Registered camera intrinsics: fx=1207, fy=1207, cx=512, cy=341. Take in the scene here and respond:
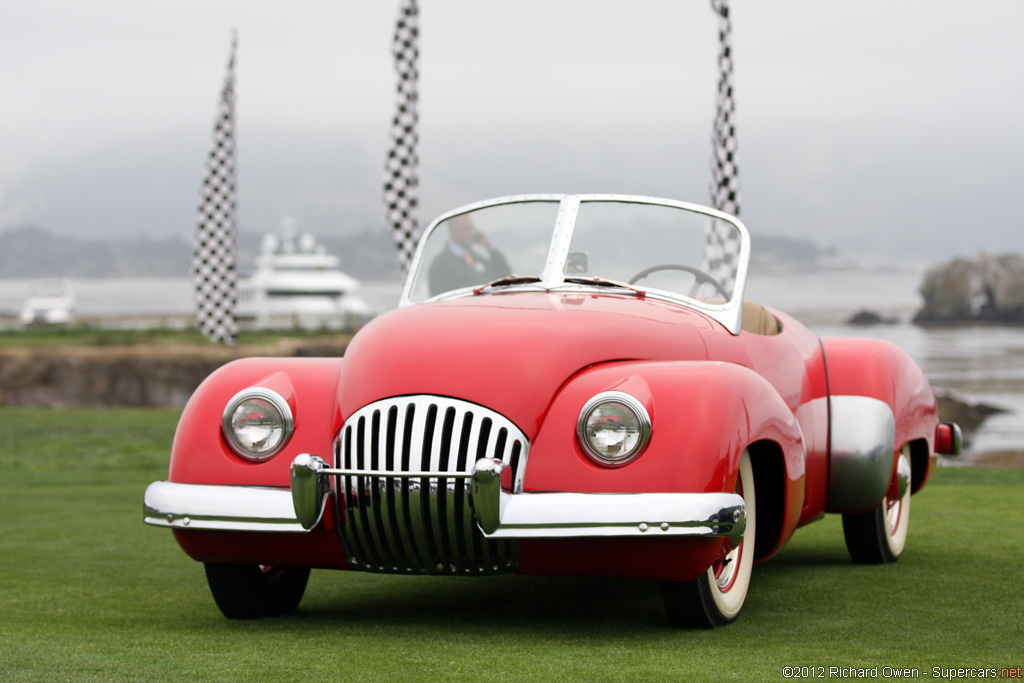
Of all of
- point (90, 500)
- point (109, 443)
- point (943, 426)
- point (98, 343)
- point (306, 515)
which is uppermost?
point (306, 515)

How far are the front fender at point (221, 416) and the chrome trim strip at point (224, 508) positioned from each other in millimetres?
69

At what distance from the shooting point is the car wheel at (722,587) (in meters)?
4.19

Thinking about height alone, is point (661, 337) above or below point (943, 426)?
above

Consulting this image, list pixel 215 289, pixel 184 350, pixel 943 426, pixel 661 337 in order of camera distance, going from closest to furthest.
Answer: pixel 661 337, pixel 943 426, pixel 215 289, pixel 184 350

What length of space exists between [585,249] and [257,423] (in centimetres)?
178

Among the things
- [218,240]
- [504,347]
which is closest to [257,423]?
[504,347]

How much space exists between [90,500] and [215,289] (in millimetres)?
14379

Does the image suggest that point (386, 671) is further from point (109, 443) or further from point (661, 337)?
point (109, 443)

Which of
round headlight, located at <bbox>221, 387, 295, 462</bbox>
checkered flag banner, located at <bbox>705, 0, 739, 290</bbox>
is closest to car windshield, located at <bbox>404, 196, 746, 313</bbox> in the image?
round headlight, located at <bbox>221, 387, 295, 462</bbox>

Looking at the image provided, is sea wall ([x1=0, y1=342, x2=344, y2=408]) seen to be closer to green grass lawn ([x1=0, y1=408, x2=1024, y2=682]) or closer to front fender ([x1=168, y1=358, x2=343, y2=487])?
green grass lawn ([x1=0, y1=408, x2=1024, y2=682])

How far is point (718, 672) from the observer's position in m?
3.53

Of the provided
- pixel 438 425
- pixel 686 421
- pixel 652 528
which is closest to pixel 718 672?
pixel 652 528

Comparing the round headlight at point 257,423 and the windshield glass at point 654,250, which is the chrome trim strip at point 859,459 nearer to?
the windshield glass at point 654,250

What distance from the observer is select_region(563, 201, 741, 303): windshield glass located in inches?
215
